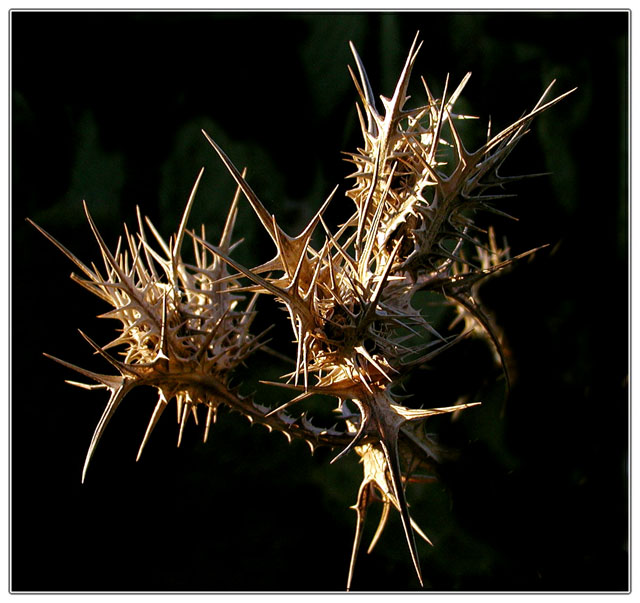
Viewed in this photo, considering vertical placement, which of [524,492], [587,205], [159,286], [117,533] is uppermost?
[587,205]

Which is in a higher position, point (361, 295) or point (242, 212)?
point (242, 212)

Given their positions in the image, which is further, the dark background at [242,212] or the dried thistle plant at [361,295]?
the dark background at [242,212]

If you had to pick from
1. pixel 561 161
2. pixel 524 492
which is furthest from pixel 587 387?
pixel 561 161

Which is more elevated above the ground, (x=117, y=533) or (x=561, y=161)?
(x=561, y=161)

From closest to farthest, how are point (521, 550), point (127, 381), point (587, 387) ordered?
point (127, 381) → point (521, 550) → point (587, 387)

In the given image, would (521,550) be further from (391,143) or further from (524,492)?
(391,143)

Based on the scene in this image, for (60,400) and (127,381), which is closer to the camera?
(127,381)

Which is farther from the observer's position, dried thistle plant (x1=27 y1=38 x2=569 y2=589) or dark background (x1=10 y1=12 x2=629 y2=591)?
dark background (x1=10 y1=12 x2=629 y2=591)

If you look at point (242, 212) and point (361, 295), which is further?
point (242, 212)
